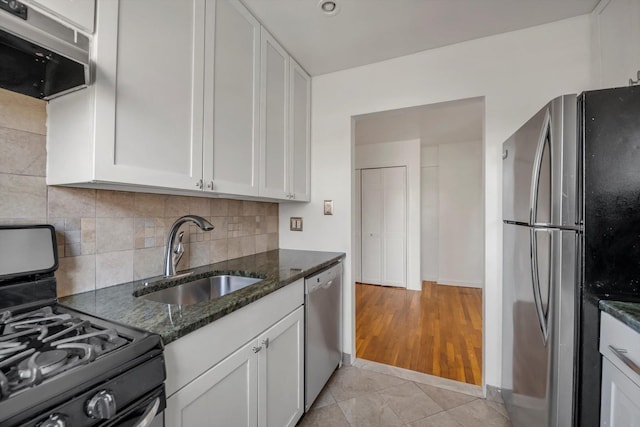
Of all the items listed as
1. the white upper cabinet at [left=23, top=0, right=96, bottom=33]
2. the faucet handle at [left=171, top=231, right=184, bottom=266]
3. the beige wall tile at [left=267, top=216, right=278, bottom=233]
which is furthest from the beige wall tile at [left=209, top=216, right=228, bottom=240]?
the white upper cabinet at [left=23, top=0, right=96, bottom=33]

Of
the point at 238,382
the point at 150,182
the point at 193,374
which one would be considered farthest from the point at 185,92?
the point at 238,382

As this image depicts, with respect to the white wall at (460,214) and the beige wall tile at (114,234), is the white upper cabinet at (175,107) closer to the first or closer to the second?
the beige wall tile at (114,234)

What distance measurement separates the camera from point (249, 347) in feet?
3.59

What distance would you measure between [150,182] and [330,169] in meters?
1.43

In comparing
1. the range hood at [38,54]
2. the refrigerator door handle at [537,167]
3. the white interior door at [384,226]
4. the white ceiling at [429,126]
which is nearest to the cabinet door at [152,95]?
the range hood at [38,54]

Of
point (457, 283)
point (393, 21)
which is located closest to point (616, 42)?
point (393, 21)

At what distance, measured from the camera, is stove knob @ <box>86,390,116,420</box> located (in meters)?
0.53

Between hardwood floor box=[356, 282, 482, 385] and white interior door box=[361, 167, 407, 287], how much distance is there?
1.01ft

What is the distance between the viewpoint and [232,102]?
1469 mm

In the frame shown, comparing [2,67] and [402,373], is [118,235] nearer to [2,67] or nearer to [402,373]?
[2,67]

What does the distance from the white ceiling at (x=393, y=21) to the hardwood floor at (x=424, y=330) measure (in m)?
2.41

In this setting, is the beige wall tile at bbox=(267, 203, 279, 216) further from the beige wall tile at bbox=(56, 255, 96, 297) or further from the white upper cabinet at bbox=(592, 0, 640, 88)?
the white upper cabinet at bbox=(592, 0, 640, 88)

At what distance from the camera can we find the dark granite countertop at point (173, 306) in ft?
2.66

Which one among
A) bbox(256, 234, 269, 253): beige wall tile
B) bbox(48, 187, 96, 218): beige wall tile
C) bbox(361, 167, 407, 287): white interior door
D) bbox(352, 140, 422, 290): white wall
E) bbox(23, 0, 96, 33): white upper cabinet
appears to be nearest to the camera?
bbox(23, 0, 96, 33): white upper cabinet
